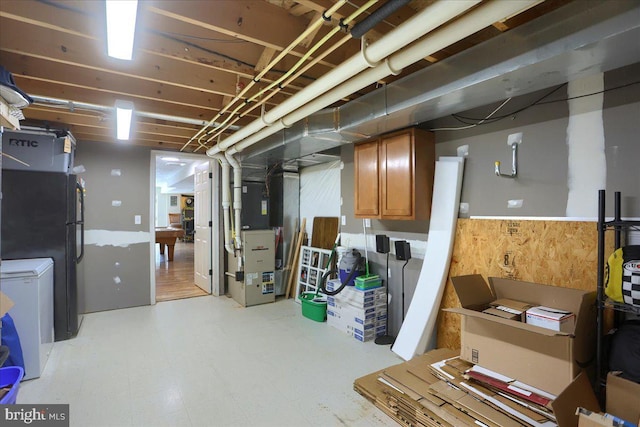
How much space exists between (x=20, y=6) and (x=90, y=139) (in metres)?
3.26

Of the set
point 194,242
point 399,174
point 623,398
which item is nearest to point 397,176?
point 399,174

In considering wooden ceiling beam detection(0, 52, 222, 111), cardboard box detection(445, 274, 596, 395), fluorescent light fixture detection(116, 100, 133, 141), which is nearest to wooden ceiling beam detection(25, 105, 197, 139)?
fluorescent light fixture detection(116, 100, 133, 141)

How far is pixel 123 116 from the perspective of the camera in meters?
3.11

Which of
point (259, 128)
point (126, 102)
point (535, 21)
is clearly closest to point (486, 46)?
point (535, 21)

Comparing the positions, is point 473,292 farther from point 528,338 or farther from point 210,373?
point 210,373

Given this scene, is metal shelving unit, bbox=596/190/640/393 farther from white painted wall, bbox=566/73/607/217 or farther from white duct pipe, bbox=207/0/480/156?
white duct pipe, bbox=207/0/480/156

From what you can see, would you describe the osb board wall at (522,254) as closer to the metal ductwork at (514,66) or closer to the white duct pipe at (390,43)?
the metal ductwork at (514,66)

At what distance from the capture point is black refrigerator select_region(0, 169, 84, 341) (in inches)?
130

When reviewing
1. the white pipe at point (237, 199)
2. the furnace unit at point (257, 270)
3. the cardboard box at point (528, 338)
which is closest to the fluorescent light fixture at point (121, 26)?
the cardboard box at point (528, 338)

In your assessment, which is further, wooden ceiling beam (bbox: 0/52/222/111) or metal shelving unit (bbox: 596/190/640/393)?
wooden ceiling beam (bbox: 0/52/222/111)

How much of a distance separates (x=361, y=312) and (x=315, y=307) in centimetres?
84

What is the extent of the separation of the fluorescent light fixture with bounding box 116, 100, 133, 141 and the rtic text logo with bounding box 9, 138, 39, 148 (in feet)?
2.67

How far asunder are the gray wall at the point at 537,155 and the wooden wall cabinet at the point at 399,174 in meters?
0.25

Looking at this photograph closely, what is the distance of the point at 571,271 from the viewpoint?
2.23 metres
